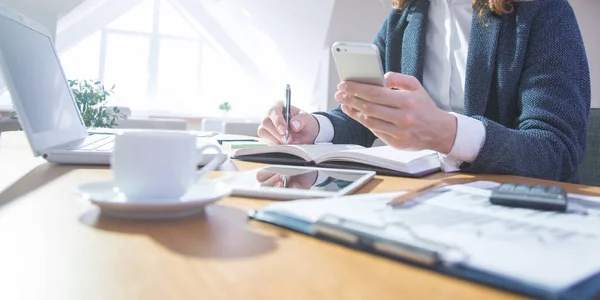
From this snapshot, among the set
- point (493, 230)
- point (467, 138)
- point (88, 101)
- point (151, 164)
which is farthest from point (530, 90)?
point (88, 101)

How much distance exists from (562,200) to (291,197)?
286mm

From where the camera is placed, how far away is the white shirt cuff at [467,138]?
0.78m

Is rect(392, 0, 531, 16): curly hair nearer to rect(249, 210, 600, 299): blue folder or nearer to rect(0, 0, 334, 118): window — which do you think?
rect(249, 210, 600, 299): blue folder

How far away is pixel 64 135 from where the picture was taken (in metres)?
0.91

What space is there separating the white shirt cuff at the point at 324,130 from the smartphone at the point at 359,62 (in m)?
0.46

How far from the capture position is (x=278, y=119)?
107 centimetres

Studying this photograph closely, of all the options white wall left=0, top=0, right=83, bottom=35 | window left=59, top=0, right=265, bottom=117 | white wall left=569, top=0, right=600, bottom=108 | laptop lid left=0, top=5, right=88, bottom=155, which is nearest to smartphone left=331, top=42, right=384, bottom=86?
laptop lid left=0, top=5, right=88, bottom=155

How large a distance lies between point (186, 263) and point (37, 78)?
25.7 inches

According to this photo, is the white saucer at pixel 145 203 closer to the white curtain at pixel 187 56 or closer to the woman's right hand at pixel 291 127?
the woman's right hand at pixel 291 127

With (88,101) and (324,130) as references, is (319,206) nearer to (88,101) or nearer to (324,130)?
(324,130)

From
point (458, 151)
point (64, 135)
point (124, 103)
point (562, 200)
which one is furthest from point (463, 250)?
point (124, 103)

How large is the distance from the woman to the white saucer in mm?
340

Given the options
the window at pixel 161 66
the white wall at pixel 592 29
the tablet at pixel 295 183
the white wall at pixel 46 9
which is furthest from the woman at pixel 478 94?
the window at pixel 161 66

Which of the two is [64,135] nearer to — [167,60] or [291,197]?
[291,197]
